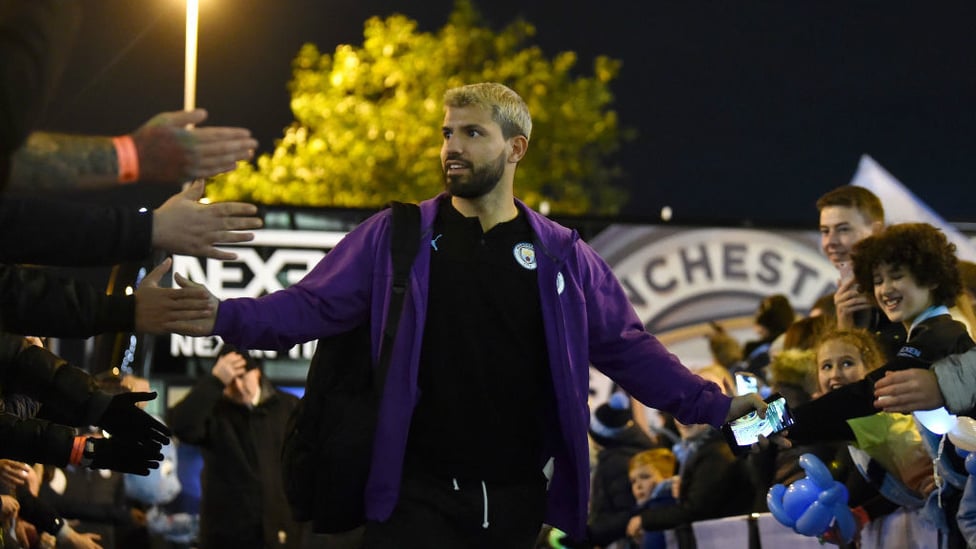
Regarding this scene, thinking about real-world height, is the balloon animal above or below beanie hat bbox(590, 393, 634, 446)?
below

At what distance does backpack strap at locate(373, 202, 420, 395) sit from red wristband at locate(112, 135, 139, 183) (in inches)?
73.1

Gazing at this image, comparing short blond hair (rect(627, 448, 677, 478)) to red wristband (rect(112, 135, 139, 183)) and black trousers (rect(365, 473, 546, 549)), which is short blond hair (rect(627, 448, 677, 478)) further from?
red wristband (rect(112, 135, 139, 183))

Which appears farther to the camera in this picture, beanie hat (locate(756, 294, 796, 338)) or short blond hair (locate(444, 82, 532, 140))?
beanie hat (locate(756, 294, 796, 338))

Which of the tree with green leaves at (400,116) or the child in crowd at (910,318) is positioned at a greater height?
the tree with green leaves at (400,116)

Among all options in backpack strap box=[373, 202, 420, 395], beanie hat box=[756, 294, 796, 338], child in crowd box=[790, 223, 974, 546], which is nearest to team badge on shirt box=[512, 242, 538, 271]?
backpack strap box=[373, 202, 420, 395]

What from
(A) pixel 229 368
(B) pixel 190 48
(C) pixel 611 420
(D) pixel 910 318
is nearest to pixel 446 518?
(D) pixel 910 318

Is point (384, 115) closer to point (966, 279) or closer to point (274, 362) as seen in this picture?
point (274, 362)

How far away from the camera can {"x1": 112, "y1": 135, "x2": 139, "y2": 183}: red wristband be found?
12.4 ft

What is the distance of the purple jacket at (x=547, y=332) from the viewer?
215 inches

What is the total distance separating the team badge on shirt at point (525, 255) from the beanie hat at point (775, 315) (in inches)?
193

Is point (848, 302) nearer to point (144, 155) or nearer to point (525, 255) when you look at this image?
point (525, 255)

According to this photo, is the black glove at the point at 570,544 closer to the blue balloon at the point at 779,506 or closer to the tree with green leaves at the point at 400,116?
the blue balloon at the point at 779,506

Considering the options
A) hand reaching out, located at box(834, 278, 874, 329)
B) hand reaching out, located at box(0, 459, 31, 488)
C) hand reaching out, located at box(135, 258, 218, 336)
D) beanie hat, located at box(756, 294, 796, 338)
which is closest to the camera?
hand reaching out, located at box(135, 258, 218, 336)

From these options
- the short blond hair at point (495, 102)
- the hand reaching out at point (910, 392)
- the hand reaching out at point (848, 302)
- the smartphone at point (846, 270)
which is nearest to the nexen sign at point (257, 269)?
the smartphone at point (846, 270)
